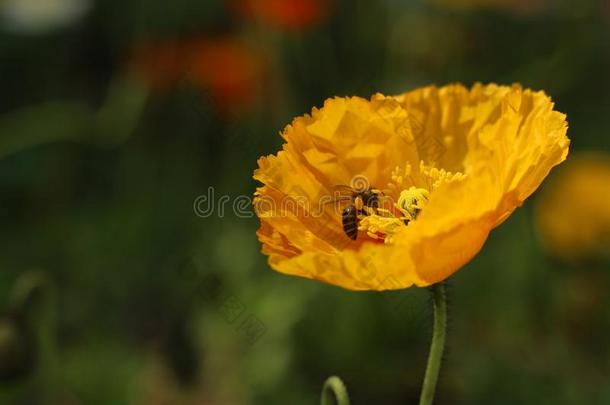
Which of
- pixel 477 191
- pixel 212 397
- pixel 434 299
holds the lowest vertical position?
pixel 212 397

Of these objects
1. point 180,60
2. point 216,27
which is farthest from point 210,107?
point 216,27

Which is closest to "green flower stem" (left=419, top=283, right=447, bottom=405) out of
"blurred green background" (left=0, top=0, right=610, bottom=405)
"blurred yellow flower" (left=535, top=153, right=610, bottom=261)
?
"blurred green background" (left=0, top=0, right=610, bottom=405)

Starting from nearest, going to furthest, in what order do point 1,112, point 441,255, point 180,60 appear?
point 441,255
point 180,60
point 1,112

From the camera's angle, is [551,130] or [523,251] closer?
[551,130]

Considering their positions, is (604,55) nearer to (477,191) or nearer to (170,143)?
(170,143)

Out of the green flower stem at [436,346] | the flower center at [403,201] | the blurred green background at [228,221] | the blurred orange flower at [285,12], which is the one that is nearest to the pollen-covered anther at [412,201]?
the flower center at [403,201]

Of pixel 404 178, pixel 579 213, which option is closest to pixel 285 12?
pixel 579 213

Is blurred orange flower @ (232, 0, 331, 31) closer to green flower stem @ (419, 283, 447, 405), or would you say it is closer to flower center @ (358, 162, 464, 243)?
flower center @ (358, 162, 464, 243)
